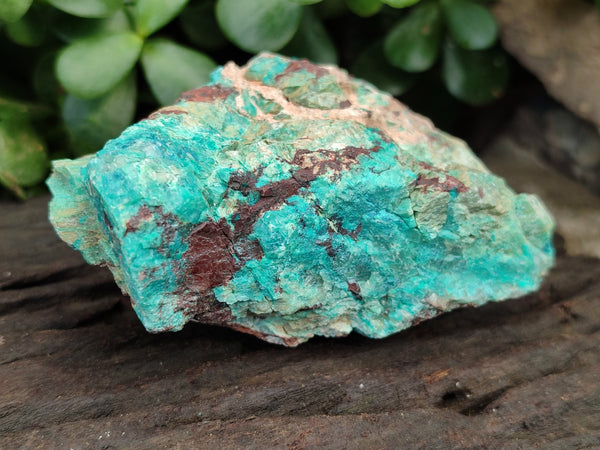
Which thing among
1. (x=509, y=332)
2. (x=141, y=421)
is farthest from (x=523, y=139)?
(x=141, y=421)

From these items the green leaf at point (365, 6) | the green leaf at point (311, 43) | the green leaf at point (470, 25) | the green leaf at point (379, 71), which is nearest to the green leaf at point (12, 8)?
the green leaf at point (311, 43)

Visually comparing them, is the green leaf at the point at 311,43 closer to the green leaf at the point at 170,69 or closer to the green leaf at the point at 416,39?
the green leaf at the point at 416,39

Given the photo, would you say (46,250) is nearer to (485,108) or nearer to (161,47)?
(161,47)

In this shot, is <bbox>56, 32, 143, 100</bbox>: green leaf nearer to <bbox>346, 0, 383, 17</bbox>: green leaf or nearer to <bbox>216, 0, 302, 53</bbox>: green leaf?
<bbox>216, 0, 302, 53</bbox>: green leaf

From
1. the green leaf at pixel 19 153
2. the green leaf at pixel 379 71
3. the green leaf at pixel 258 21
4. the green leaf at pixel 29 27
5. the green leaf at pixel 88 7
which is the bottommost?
the green leaf at pixel 19 153

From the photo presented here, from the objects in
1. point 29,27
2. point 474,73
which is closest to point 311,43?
point 474,73
